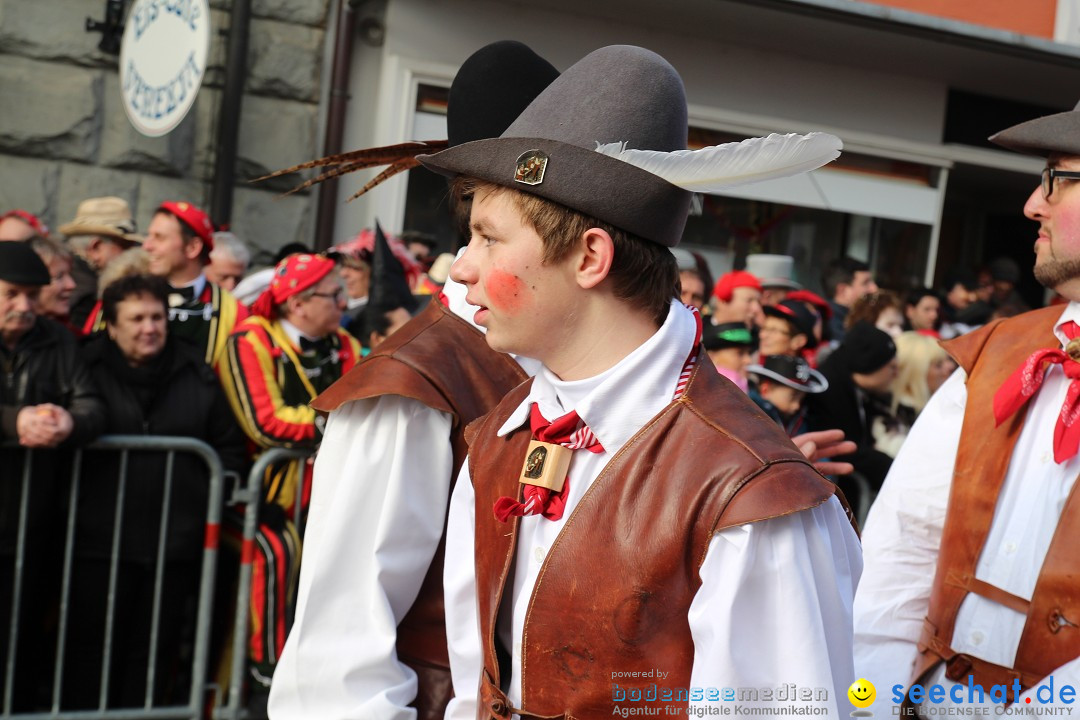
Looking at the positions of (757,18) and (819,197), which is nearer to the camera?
(757,18)

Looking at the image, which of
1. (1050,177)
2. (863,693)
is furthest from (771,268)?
(863,693)

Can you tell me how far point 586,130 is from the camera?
2.12m

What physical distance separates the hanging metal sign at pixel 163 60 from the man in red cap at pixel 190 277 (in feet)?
2.27

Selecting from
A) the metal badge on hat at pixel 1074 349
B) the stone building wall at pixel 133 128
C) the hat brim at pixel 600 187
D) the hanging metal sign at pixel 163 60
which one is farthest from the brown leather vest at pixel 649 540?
the stone building wall at pixel 133 128

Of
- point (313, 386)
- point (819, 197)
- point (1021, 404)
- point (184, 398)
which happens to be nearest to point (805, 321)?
point (313, 386)

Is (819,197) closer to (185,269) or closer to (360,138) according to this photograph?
(360,138)

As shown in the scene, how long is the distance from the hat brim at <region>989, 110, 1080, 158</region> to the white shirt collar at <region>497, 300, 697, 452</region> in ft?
3.92

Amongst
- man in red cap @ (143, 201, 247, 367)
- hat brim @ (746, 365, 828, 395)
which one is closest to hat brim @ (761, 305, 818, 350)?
hat brim @ (746, 365, 828, 395)

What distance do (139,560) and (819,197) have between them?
23.1ft

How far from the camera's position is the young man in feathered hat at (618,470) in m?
1.87

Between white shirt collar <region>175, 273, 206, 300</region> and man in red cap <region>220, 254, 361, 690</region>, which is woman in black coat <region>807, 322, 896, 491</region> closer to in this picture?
man in red cap <region>220, 254, 361, 690</region>

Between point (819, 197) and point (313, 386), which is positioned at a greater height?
point (819, 197)

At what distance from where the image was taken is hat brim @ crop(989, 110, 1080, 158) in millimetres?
2779

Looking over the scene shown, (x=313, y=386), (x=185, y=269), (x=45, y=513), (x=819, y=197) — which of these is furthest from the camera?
(x=819, y=197)
